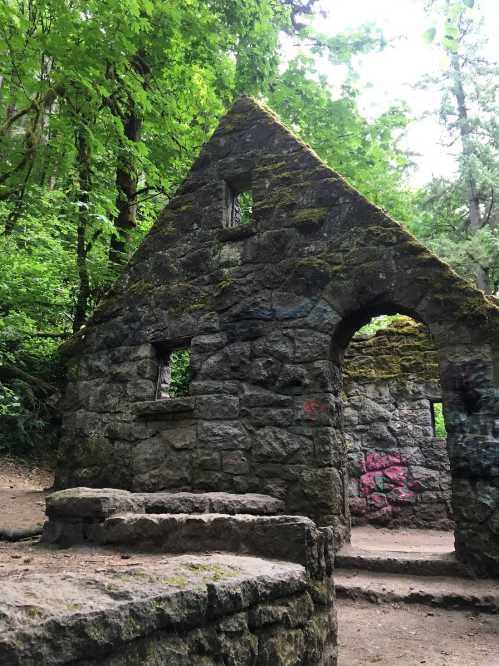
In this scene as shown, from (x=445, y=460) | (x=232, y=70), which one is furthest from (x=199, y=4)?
(x=445, y=460)

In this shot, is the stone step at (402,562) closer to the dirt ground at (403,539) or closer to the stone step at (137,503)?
the stone step at (137,503)

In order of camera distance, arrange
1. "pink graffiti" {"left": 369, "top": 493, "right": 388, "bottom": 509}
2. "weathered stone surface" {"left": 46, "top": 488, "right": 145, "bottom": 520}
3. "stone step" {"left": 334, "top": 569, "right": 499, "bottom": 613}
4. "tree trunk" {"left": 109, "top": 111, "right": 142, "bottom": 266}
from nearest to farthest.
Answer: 1. "weathered stone surface" {"left": 46, "top": 488, "right": 145, "bottom": 520}
2. "stone step" {"left": 334, "top": 569, "right": 499, "bottom": 613}
3. "pink graffiti" {"left": 369, "top": 493, "right": 388, "bottom": 509}
4. "tree trunk" {"left": 109, "top": 111, "right": 142, "bottom": 266}

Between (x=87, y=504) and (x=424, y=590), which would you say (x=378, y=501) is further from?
(x=87, y=504)

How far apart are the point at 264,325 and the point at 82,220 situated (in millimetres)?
4174

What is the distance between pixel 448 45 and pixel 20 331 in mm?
6945

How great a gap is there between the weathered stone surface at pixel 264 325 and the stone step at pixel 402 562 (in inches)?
6.4

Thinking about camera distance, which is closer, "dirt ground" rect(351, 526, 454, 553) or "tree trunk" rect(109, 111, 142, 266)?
"dirt ground" rect(351, 526, 454, 553)

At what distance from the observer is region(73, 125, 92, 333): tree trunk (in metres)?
7.10

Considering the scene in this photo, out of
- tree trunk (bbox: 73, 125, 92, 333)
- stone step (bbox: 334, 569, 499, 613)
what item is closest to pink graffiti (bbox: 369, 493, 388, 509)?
stone step (bbox: 334, 569, 499, 613)

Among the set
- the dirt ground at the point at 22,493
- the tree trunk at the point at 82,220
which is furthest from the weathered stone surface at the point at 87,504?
the tree trunk at the point at 82,220

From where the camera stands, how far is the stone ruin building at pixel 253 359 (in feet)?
12.8

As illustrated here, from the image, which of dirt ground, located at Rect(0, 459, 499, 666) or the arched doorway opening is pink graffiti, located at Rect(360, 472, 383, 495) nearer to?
the arched doorway opening

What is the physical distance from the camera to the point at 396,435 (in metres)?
6.95

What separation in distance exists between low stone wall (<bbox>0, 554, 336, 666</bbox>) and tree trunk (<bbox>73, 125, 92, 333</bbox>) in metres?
5.82
